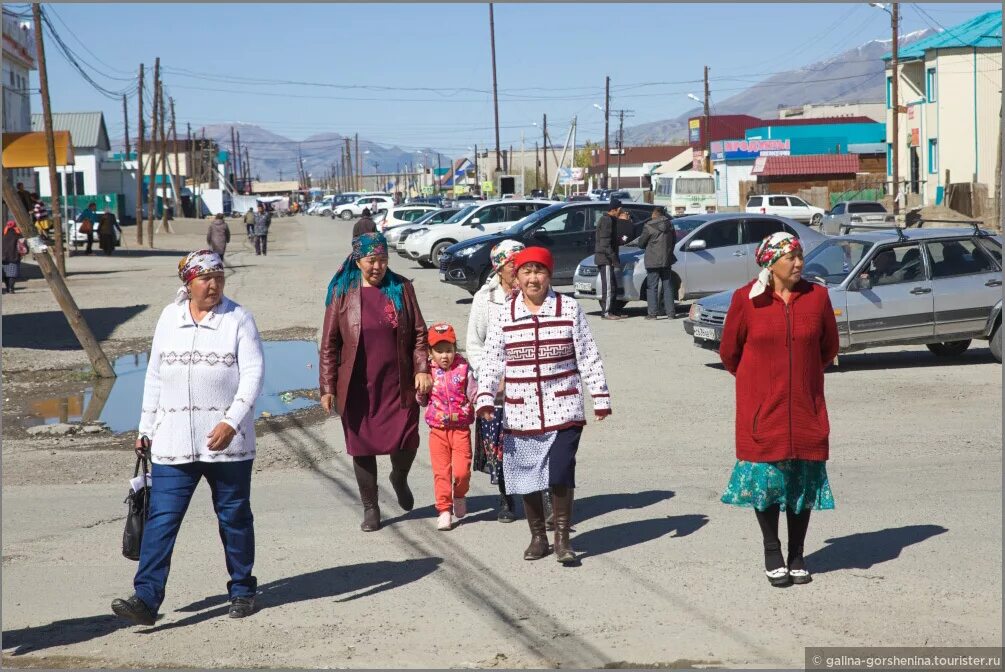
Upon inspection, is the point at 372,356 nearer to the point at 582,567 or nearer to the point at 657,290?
the point at 582,567

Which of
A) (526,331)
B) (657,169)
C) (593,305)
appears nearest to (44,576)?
(526,331)

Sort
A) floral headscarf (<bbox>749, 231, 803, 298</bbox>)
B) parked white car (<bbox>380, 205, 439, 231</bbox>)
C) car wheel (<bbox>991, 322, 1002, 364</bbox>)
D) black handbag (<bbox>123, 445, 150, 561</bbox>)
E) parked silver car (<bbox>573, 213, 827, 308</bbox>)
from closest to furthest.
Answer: black handbag (<bbox>123, 445, 150, 561</bbox>)
floral headscarf (<bbox>749, 231, 803, 298</bbox>)
car wheel (<bbox>991, 322, 1002, 364</bbox>)
parked silver car (<bbox>573, 213, 827, 308</bbox>)
parked white car (<bbox>380, 205, 439, 231</bbox>)

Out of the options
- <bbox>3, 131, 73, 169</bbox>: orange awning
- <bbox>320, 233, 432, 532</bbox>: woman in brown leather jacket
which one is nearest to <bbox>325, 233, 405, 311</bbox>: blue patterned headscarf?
<bbox>320, 233, 432, 532</bbox>: woman in brown leather jacket

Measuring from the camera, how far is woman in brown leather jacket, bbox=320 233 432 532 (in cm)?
781

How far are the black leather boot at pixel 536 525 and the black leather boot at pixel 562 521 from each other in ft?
0.39

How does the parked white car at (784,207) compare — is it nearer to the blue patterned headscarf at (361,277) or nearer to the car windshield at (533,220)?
the car windshield at (533,220)

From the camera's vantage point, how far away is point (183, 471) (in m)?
6.12

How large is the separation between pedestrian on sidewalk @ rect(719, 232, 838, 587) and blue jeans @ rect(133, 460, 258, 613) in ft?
7.95

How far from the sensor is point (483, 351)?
308 inches

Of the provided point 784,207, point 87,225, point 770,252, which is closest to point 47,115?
point 87,225

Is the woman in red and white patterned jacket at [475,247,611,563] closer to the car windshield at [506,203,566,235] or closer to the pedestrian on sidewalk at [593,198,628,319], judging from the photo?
the pedestrian on sidewalk at [593,198,628,319]

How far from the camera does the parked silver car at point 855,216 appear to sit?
4788 cm

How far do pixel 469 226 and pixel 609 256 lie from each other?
1463 cm

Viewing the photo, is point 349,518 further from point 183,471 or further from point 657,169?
point 657,169
